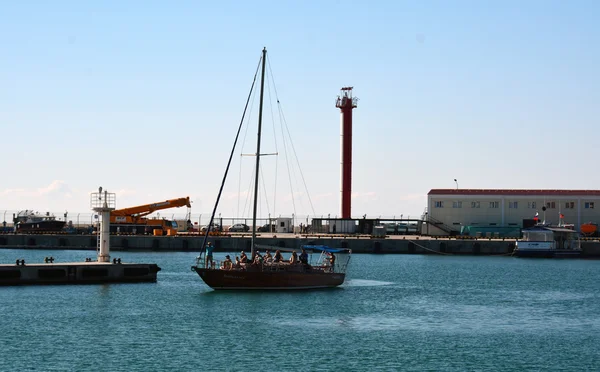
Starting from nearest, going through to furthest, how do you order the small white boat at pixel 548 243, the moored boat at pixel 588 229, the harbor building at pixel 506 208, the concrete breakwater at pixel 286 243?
the small white boat at pixel 548 243 → the concrete breakwater at pixel 286 243 → the moored boat at pixel 588 229 → the harbor building at pixel 506 208

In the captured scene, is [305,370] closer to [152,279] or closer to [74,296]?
[74,296]

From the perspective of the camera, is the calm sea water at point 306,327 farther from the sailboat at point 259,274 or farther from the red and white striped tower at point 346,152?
the red and white striped tower at point 346,152

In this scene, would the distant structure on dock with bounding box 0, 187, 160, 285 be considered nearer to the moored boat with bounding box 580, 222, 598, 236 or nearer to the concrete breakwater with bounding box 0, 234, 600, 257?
the concrete breakwater with bounding box 0, 234, 600, 257

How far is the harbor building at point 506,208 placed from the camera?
115 m

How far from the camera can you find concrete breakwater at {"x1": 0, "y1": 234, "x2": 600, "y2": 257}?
103062mm

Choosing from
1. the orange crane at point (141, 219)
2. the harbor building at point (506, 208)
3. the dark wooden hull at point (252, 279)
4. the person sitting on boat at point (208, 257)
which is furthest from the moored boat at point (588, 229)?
the person sitting on boat at point (208, 257)

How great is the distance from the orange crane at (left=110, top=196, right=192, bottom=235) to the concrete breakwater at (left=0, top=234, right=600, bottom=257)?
5.89 metres

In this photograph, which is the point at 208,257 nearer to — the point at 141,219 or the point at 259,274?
the point at 259,274

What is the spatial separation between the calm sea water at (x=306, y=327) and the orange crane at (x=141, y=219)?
50.3m

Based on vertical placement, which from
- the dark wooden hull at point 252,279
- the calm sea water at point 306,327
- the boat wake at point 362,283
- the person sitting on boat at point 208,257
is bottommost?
the calm sea water at point 306,327

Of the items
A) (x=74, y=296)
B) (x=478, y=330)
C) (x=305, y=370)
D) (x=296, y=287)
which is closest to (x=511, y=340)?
(x=478, y=330)

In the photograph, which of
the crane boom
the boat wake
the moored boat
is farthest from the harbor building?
the boat wake

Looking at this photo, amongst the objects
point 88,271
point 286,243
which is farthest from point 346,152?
point 88,271

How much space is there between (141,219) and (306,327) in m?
79.4
